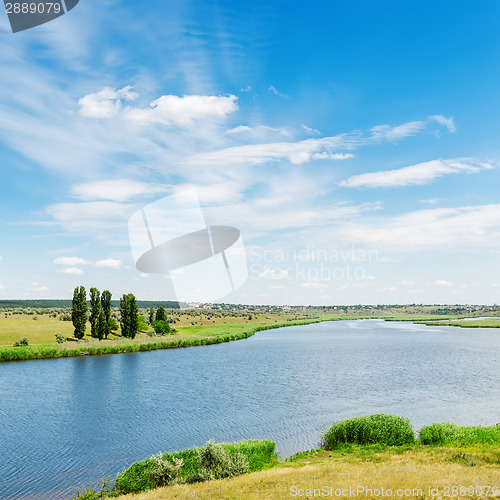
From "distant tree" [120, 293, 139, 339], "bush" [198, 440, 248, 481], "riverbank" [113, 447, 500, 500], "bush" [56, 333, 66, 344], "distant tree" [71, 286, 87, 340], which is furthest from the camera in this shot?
"distant tree" [120, 293, 139, 339]

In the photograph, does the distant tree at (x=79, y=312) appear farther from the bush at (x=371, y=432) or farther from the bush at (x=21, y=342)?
the bush at (x=371, y=432)

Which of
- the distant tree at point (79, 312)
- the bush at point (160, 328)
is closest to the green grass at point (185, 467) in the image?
the distant tree at point (79, 312)

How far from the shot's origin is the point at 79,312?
8475 cm

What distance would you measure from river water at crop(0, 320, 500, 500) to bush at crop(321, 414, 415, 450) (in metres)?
2.54

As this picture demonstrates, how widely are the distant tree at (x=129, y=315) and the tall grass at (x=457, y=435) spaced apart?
7867 centimetres

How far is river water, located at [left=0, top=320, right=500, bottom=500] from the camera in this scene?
26.4 meters

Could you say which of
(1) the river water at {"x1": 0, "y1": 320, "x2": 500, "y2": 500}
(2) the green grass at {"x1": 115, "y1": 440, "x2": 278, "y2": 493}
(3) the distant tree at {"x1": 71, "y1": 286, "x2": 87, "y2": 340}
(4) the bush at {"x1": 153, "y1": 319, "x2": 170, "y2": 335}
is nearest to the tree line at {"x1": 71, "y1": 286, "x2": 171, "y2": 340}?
(3) the distant tree at {"x1": 71, "y1": 286, "x2": 87, "y2": 340}

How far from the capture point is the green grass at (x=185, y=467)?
1980cm

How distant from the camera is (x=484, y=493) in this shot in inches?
553

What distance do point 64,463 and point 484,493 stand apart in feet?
75.2

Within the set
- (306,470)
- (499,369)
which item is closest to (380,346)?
(499,369)

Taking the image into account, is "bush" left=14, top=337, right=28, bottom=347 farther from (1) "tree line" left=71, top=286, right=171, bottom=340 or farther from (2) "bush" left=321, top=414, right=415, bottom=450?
(2) "bush" left=321, top=414, right=415, bottom=450

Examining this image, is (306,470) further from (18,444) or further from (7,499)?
(18,444)

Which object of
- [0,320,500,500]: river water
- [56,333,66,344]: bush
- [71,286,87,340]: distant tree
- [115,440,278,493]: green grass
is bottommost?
[0,320,500,500]: river water
